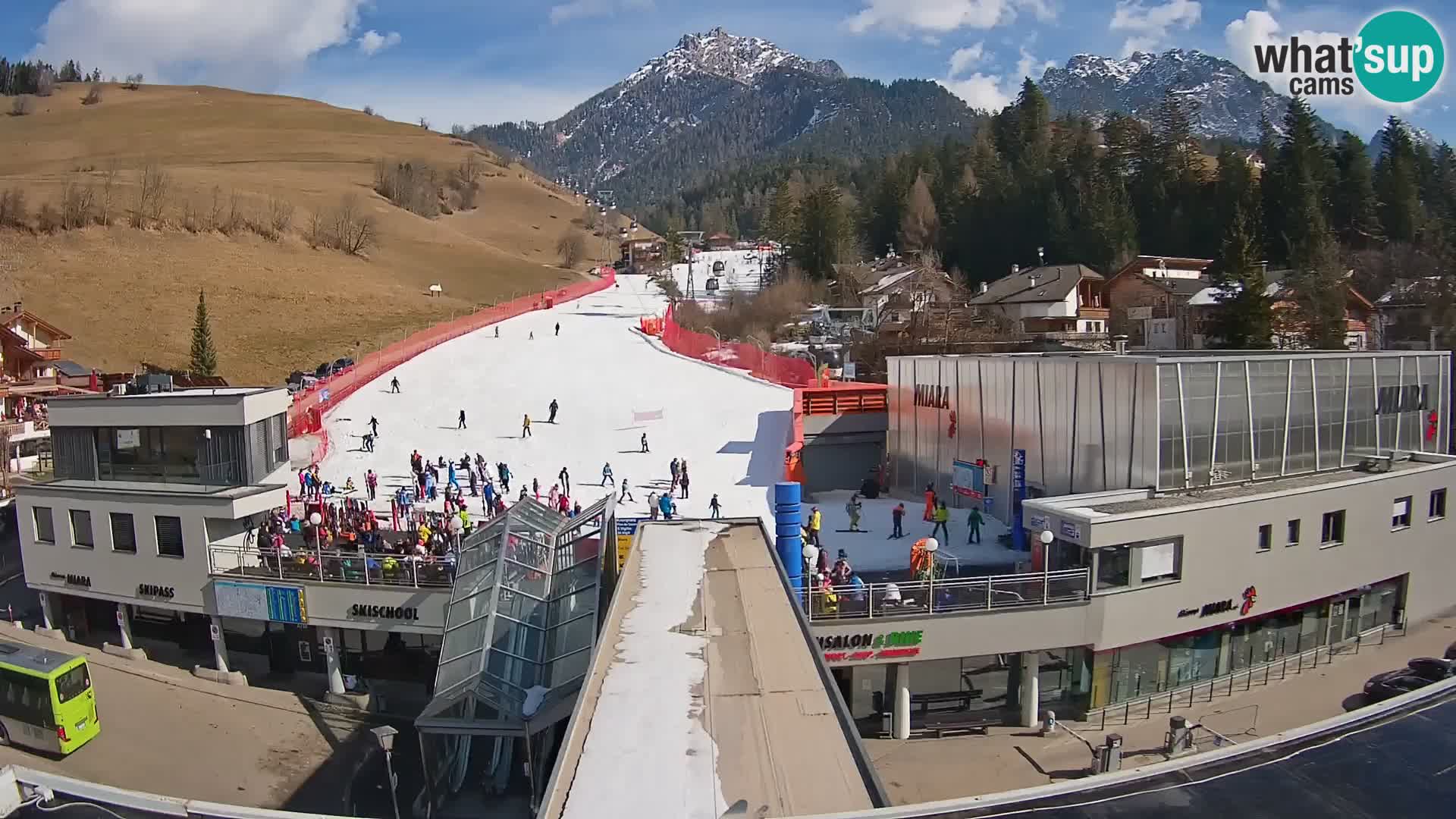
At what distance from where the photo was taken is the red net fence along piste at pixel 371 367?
34156 millimetres

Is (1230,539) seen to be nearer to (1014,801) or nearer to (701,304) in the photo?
(1014,801)

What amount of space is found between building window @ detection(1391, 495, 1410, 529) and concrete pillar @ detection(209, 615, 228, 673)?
27797 mm

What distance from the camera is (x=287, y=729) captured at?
63.8ft

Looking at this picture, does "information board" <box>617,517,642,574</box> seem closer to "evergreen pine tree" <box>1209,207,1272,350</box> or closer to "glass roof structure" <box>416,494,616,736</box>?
"glass roof structure" <box>416,494,616,736</box>

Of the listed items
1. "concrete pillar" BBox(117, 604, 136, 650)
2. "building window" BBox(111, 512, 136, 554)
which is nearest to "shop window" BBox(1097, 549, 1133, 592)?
"building window" BBox(111, 512, 136, 554)

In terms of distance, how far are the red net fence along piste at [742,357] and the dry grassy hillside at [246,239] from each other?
23.6 m

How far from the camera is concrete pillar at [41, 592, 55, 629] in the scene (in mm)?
24062

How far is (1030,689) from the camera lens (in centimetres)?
1836

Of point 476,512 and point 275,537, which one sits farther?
point 476,512

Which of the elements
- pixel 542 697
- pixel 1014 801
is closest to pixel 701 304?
pixel 542 697

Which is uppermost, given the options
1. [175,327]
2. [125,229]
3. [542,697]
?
[125,229]

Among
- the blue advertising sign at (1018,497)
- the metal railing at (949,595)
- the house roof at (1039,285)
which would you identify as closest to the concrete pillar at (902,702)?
the metal railing at (949,595)

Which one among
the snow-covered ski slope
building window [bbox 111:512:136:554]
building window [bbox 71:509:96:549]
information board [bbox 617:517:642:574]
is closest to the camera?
information board [bbox 617:517:642:574]

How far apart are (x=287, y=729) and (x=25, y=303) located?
61449 mm
